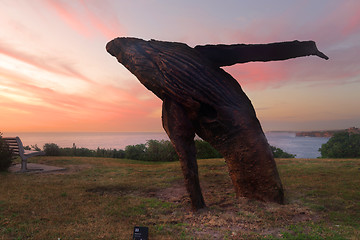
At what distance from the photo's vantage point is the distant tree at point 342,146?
1803cm

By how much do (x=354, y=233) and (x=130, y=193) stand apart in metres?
5.68

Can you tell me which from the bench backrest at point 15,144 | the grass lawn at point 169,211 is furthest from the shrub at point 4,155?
the grass lawn at point 169,211

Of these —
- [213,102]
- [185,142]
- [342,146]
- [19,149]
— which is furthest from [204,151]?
[185,142]

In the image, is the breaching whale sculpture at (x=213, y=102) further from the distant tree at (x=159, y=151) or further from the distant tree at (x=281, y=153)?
the distant tree at (x=281, y=153)

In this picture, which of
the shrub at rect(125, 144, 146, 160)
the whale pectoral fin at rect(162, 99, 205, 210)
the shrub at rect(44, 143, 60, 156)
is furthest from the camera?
the shrub at rect(125, 144, 146, 160)

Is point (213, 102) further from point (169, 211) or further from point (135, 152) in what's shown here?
point (135, 152)

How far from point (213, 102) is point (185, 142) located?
1.23m

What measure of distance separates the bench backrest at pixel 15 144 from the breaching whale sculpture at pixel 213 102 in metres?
7.95

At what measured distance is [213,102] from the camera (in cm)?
576

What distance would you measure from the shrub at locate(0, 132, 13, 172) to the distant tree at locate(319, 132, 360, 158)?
72.5 ft

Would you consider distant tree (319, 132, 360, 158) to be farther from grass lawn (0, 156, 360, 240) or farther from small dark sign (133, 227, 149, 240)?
small dark sign (133, 227, 149, 240)

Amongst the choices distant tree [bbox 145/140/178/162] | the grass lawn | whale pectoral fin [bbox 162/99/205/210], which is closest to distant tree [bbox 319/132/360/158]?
the grass lawn

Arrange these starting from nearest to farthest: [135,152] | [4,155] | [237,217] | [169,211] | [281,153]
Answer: [237,217] → [169,211] → [4,155] → [135,152] → [281,153]

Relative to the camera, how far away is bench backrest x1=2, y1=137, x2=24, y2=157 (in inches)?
422
